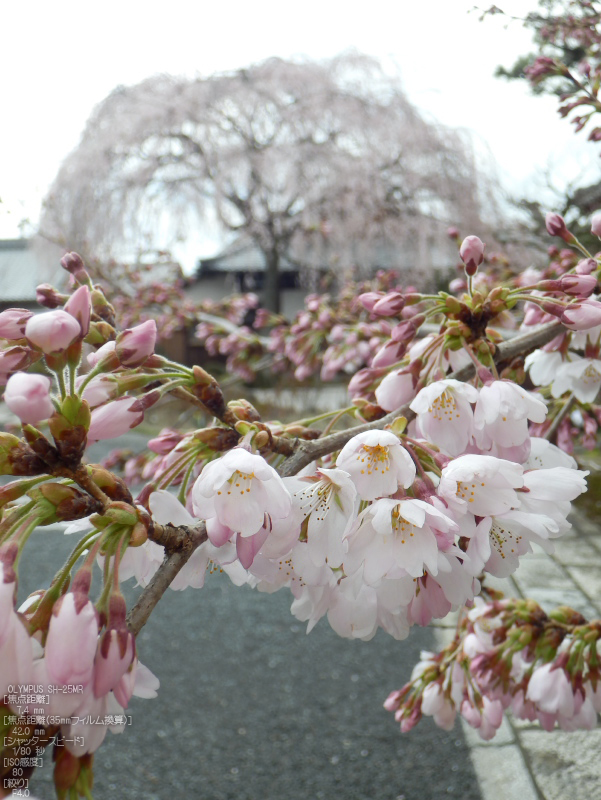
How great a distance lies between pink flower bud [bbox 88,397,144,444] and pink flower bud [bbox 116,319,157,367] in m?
0.04

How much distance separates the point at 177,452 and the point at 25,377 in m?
0.26

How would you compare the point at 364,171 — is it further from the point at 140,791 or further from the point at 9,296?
the point at 9,296

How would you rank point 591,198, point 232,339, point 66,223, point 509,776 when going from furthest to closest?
point 66,223 < point 591,198 < point 232,339 < point 509,776

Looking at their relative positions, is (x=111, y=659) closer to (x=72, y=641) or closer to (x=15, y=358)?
(x=72, y=641)

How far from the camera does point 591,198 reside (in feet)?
26.5

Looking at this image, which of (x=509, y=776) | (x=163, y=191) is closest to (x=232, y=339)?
(x=509, y=776)

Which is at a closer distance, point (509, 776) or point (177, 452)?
point (177, 452)

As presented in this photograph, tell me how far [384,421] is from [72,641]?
1.27ft

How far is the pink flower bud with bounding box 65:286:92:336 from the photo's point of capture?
0.51 meters

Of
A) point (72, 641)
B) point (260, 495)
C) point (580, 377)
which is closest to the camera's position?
point (72, 641)

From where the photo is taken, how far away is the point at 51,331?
478 millimetres

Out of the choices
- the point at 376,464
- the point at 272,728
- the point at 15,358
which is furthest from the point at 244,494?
the point at 272,728

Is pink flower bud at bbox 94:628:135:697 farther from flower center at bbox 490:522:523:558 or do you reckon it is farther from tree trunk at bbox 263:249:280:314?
tree trunk at bbox 263:249:280:314

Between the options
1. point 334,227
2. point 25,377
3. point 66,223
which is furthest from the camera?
point 334,227
